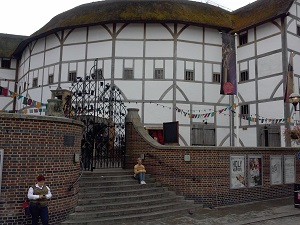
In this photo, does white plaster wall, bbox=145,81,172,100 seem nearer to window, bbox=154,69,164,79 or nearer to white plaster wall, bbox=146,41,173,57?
window, bbox=154,69,164,79

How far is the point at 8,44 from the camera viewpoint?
1137 inches

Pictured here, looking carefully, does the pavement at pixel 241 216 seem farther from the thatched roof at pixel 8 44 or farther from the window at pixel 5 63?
the thatched roof at pixel 8 44

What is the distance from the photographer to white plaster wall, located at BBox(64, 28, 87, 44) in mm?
20984

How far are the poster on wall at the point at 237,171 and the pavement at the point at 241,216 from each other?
2.36ft

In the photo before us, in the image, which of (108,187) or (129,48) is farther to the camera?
(129,48)

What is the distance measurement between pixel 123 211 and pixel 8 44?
2599 cm

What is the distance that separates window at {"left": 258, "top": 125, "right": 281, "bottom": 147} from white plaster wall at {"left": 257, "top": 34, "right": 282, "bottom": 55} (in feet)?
16.0

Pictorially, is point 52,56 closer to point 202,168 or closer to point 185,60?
point 185,60

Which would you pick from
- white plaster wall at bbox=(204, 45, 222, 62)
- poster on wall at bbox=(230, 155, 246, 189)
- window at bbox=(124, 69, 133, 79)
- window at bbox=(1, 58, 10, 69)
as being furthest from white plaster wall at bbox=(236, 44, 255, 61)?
window at bbox=(1, 58, 10, 69)

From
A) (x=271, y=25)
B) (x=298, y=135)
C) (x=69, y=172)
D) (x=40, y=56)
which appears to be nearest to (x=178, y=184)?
Result: (x=69, y=172)

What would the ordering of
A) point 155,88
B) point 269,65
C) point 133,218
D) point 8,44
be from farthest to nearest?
point 8,44 < point 155,88 < point 269,65 < point 133,218

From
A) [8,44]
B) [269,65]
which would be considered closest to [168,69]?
[269,65]

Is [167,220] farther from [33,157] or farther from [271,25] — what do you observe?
[271,25]

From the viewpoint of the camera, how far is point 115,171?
10.5 m
